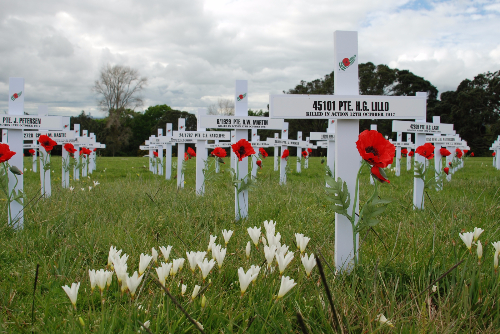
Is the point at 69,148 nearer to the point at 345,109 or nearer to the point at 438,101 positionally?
the point at 345,109

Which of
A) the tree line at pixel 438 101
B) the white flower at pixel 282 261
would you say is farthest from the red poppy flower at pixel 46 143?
the tree line at pixel 438 101

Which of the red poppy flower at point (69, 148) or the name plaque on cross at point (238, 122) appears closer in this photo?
the name plaque on cross at point (238, 122)

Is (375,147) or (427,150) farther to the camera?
(427,150)

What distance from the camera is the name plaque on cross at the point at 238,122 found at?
15.3 feet

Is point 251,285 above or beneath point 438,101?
beneath

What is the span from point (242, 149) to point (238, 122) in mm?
584

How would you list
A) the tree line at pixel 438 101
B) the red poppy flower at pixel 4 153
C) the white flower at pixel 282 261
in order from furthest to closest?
1. the tree line at pixel 438 101
2. the red poppy flower at pixel 4 153
3. the white flower at pixel 282 261

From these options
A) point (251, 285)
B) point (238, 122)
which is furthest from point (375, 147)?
point (238, 122)

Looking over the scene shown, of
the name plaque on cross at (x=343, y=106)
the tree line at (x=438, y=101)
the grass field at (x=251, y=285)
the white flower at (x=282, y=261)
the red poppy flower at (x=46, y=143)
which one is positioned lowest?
the grass field at (x=251, y=285)

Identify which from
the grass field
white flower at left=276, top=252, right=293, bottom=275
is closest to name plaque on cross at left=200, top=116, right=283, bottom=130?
the grass field

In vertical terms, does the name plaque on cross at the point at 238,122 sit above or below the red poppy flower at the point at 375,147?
above

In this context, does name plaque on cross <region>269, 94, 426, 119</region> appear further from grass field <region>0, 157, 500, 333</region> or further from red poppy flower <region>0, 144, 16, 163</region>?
red poppy flower <region>0, 144, 16, 163</region>

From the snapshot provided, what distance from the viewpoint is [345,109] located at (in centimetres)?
261

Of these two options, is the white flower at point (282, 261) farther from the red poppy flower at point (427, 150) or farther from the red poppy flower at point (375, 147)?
the red poppy flower at point (427, 150)
